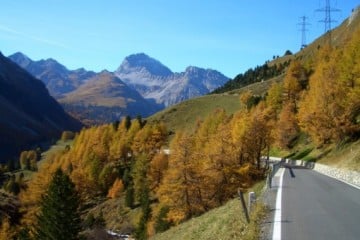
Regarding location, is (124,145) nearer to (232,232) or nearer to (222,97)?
(222,97)

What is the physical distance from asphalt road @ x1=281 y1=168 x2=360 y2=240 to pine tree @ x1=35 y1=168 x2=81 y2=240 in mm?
32670

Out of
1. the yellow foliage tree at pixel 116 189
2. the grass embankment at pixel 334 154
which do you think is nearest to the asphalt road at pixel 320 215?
the grass embankment at pixel 334 154

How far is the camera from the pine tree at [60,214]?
165 ft

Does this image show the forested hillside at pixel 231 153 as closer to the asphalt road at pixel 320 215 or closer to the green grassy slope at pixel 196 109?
the asphalt road at pixel 320 215

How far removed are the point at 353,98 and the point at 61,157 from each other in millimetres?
113712

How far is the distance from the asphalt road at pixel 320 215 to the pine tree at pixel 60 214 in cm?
3267

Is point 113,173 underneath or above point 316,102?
underneath

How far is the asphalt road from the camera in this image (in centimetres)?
1302

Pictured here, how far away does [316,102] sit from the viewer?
6203cm

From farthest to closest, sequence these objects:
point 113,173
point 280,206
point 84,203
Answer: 1. point 113,173
2. point 84,203
3. point 280,206

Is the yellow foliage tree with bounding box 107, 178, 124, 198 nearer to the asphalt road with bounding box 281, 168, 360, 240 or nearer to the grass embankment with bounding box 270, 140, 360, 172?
the grass embankment with bounding box 270, 140, 360, 172

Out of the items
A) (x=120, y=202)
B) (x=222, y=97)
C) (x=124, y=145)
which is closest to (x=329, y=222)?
(x=120, y=202)

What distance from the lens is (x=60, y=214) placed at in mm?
50844

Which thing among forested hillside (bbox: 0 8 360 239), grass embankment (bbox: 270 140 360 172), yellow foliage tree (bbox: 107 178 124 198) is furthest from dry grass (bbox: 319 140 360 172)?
yellow foliage tree (bbox: 107 178 124 198)
